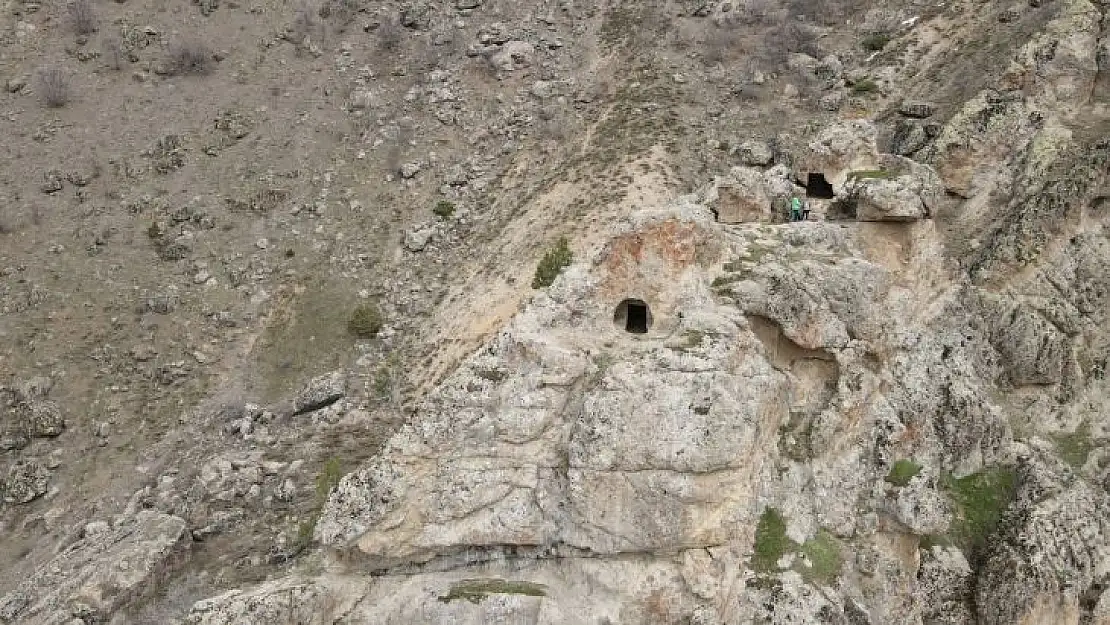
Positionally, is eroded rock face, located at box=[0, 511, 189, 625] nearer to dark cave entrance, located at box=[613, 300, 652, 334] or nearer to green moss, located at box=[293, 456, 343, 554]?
green moss, located at box=[293, 456, 343, 554]

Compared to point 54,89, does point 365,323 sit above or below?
below

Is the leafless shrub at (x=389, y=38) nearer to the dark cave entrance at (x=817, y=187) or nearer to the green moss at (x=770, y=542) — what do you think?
the dark cave entrance at (x=817, y=187)

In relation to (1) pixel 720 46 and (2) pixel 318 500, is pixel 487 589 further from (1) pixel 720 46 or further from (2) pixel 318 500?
(1) pixel 720 46

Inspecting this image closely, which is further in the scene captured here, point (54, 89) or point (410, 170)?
point (54, 89)

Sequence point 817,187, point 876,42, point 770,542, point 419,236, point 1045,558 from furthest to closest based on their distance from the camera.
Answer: point 876,42
point 419,236
point 817,187
point 1045,558
point 770,542

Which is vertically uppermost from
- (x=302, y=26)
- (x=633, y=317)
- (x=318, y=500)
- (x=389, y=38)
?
(x=302, y=26)

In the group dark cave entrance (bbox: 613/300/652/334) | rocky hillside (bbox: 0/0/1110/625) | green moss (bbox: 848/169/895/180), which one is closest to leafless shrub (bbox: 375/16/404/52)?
rocky hillside (bbox: 0/0/1110/625)

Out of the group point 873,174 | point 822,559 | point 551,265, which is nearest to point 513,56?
point 551,265
